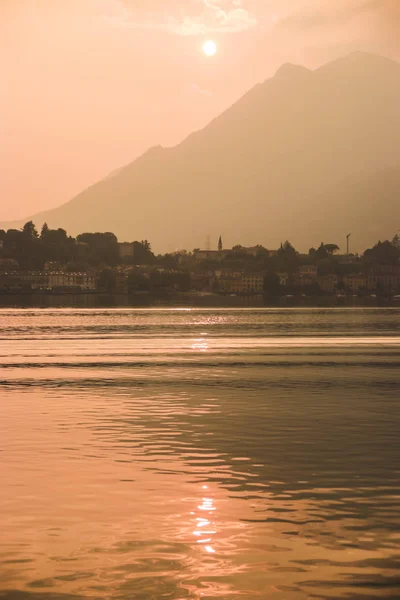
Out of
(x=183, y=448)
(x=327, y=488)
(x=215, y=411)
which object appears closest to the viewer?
(x=327, y=488)

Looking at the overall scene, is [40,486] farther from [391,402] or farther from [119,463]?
[391,402]

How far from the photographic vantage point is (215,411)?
107 ft

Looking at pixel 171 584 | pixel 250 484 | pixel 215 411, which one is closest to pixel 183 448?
pixel 250 484

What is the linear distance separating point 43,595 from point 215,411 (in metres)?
19.8

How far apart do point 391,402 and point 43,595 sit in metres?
23.9

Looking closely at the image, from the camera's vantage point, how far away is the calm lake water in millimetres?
13701

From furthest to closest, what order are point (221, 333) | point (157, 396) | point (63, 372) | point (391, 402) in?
point (221, 333), point (63, 372), point (157, 396), point (391, 402)

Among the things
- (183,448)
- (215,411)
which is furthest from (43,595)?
(215,411)

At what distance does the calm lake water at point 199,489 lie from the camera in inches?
539

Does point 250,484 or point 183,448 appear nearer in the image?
point 250,484

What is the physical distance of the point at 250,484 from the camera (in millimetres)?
19719

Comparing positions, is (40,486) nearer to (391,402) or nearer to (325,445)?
(325,445)

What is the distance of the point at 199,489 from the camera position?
761 inches

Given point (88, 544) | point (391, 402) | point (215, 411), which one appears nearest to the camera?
point (88, 544)
